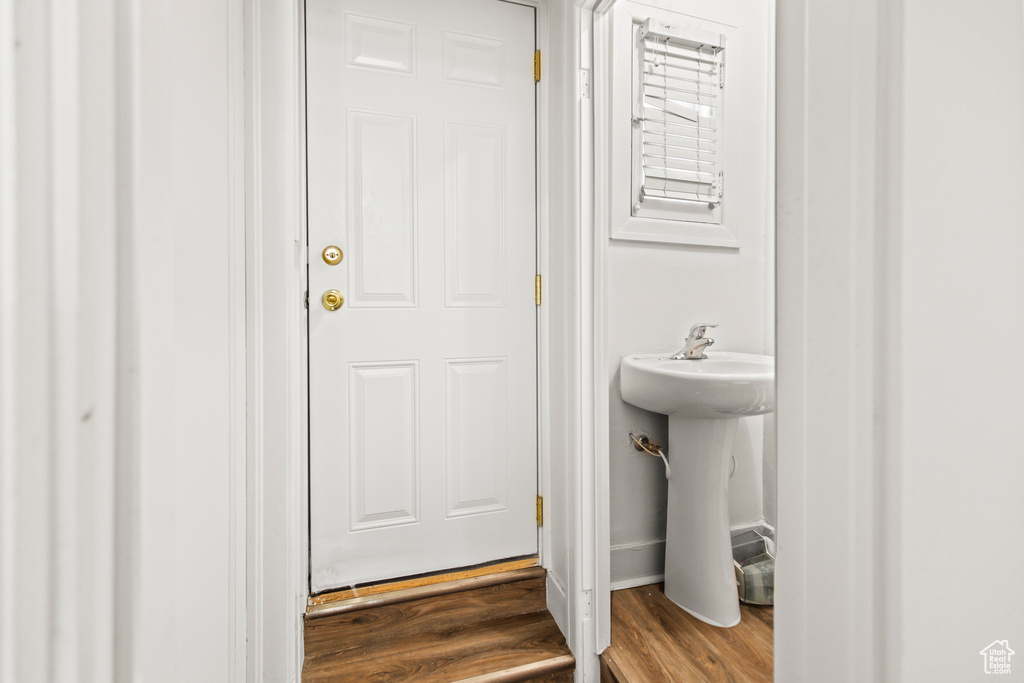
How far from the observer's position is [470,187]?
4.42 feet

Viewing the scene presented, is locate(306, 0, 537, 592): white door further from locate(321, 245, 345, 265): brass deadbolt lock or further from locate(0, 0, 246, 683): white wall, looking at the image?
locate(0, 0, 246, 683): white wall

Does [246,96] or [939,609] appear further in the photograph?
[246,96]

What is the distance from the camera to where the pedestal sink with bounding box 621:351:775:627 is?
47.1 inches

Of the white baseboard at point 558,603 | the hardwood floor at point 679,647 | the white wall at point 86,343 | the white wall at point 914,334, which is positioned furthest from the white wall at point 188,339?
the hardwood floor at point 679,647

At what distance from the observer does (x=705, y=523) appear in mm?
1267

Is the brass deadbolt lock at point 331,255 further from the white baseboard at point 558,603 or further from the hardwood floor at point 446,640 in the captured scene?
the white baseboard at point 558,603

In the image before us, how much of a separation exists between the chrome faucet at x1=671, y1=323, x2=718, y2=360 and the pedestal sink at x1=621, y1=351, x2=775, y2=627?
0.07 ft

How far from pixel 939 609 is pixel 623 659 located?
962mm

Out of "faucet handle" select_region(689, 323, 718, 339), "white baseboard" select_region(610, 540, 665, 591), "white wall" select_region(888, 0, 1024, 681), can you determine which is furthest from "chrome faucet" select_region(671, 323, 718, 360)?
"white wall" select_region(888, 0, 1024, 681)

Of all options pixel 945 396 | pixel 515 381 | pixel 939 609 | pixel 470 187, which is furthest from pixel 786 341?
pixel 470 187

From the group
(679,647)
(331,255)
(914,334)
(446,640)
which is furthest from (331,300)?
(679,647)

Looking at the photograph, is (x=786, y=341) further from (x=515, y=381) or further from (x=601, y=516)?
(x=515, y=381)

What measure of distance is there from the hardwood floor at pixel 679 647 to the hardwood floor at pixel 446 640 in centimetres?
15

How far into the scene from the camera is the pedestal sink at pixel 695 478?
1196 millimetres
